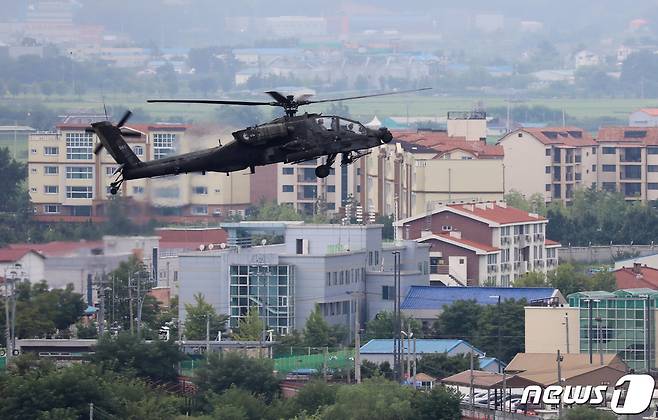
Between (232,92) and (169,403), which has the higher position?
(232,92)

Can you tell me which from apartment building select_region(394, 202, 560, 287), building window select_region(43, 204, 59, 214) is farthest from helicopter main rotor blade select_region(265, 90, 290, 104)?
building window select_region(43, 204, 59, 214)

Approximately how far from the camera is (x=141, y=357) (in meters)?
48.5

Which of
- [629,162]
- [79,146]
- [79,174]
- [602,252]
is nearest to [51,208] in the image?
[79,174]

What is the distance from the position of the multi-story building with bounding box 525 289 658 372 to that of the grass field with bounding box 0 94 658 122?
255 feet

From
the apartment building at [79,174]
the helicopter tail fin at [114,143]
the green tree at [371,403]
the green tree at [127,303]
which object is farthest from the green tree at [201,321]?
the helicopter tail fin at [114,143]

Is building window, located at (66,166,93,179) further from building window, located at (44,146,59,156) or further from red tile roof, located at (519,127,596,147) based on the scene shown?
red tile roof, located at (519,127,596,147)

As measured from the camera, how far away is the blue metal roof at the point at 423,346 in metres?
54.2

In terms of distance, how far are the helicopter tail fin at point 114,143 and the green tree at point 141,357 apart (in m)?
14.4

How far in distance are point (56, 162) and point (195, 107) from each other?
67287mm

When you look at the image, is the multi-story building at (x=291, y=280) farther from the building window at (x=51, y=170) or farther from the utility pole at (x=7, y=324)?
the building window at (x=51, y=170)

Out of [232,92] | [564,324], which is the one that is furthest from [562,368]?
[232,92]

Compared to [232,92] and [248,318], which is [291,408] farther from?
[232,92]

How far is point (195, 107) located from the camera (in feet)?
520

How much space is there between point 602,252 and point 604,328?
3469 centimetres
